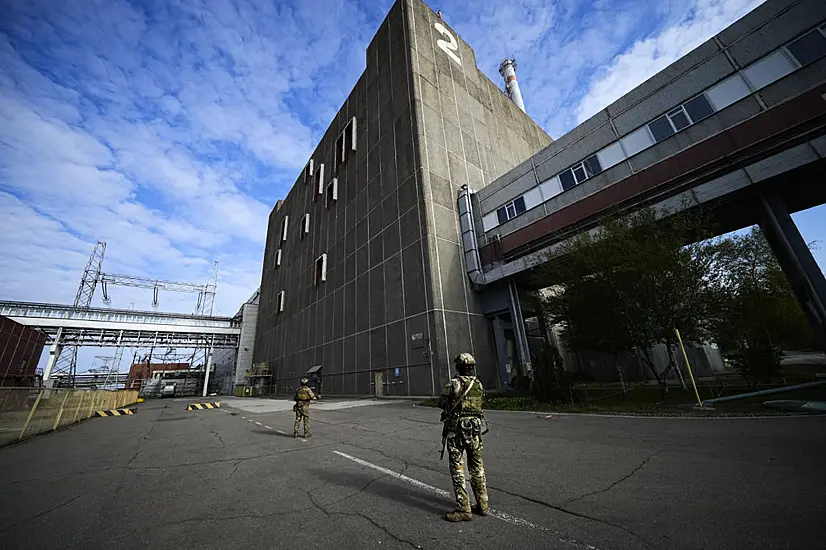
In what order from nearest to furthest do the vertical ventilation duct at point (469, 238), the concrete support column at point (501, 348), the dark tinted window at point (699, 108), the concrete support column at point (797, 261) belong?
1. the concrete support column at point (797, 261)
2. the dark tinted window at point (699, 108)
3. the concrete support column at point (501, 348)
4. the vertical ventilation duct at point (469, 238)

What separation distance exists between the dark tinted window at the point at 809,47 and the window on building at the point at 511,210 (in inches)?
476

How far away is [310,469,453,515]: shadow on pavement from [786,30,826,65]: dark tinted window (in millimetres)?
19562

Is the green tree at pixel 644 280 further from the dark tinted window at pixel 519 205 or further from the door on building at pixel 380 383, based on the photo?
the door on building at pixel 380 383

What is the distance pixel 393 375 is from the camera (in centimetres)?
2114

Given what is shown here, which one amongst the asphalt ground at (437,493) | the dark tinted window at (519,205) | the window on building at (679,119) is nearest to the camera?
the asphalt ground at (437,493)

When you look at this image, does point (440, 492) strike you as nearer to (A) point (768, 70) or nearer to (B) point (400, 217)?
(A) point (768, 70)

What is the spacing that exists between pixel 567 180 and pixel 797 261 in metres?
10.3

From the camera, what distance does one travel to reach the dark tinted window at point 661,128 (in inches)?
599

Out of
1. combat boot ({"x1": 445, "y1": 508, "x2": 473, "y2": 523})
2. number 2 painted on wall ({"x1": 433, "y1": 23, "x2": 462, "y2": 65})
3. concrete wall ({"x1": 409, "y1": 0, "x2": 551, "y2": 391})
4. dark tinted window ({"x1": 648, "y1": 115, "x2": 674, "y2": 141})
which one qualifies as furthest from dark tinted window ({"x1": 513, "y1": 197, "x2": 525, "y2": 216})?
combat boot ({"x1": 445, "y1": 508, "x2": 473, "y2": 523})

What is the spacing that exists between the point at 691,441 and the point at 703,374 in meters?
34.9

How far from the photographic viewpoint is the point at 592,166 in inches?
709

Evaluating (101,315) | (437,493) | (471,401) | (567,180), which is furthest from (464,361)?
(101,315)

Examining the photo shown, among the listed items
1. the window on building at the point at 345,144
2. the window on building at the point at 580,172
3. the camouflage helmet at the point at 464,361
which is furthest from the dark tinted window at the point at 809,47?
the window on building at the point at 345,144

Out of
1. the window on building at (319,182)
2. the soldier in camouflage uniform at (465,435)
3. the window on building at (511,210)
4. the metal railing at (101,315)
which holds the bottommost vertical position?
the soldier in camouflage uniform at (465,435)
